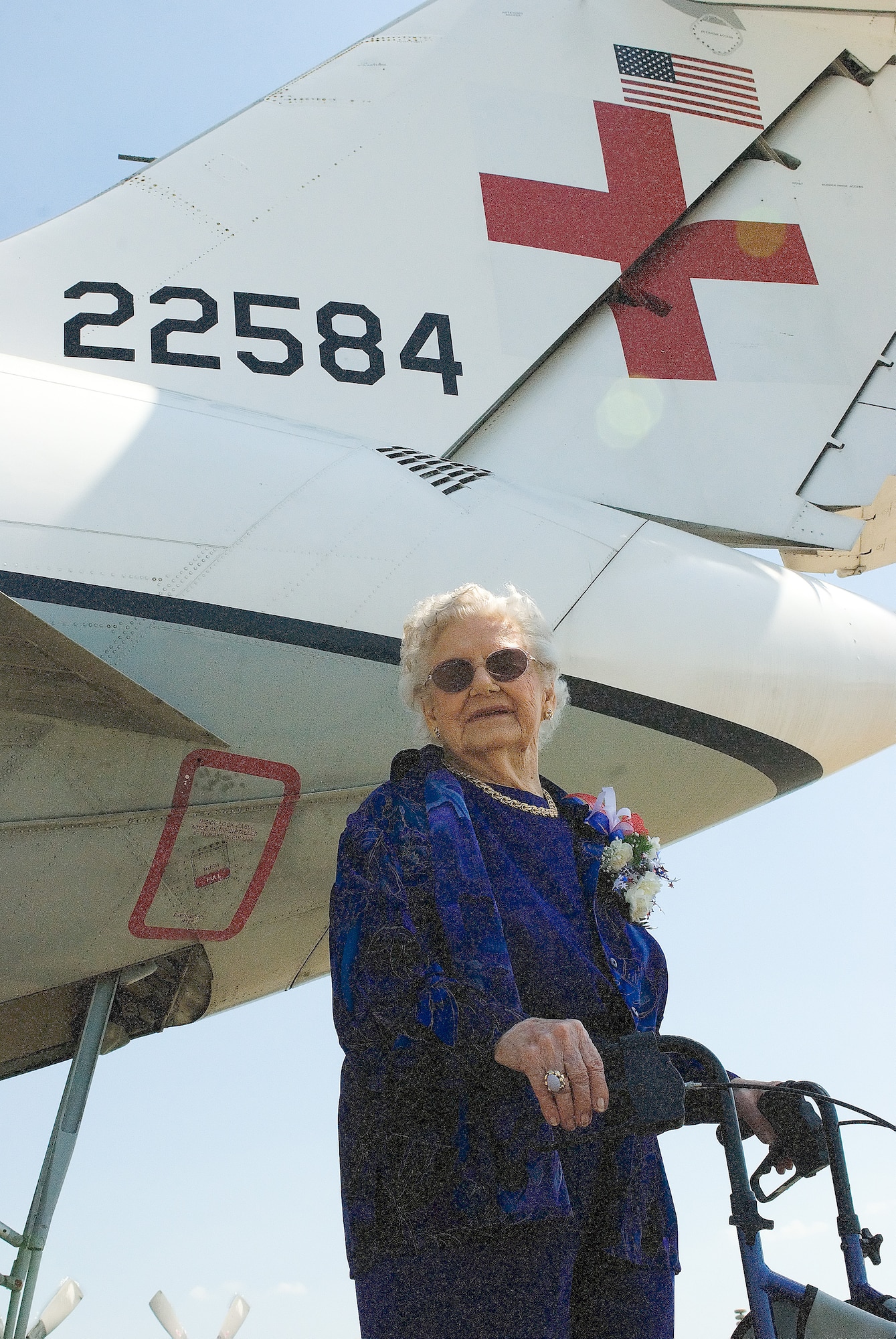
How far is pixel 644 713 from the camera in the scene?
366 centimetres

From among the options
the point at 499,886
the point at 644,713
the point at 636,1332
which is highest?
the point at 644,713

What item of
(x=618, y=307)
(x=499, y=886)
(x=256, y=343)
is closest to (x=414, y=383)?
(x=256, y=343)

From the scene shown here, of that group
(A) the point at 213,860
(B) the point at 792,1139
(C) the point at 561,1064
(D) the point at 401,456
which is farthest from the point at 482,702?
(D) the point at 401,456

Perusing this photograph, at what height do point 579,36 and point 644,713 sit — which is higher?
point 579,36

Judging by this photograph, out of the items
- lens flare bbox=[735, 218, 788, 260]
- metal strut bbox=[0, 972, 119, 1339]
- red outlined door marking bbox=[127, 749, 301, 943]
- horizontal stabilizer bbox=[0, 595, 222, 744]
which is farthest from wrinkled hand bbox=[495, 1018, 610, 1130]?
lens flare bbox=[735, 218, 788, 260]

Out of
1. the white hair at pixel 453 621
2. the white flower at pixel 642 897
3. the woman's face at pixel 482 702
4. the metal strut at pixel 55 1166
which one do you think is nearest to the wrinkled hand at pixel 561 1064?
the white flower at pixel 642 897

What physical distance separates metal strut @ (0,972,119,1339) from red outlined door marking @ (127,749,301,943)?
331mm

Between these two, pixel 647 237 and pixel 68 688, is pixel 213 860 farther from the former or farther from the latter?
pixel 647 237

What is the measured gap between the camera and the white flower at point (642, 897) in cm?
199

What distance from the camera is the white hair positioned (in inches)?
85.8

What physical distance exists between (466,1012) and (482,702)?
635mm

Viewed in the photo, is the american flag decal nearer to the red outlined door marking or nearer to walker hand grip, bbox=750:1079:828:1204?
the red outlined door marking

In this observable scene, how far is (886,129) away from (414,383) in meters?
Result: 3.38

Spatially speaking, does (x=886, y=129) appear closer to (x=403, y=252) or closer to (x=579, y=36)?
(x=579, y=36)
